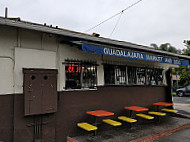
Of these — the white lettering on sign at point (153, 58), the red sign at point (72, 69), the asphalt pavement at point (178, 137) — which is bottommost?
the asphalt pavement at point (178, 137)

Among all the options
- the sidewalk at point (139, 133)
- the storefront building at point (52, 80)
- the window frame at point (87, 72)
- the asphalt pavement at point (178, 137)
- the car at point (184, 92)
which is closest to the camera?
the storefront building at point (52, 80)

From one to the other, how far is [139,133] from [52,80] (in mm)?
3843

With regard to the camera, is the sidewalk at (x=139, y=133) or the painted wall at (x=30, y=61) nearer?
the painted wall at (x=30, y=61)

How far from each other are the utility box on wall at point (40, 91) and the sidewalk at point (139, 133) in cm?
161

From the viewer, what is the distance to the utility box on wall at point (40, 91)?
4211 millimetres

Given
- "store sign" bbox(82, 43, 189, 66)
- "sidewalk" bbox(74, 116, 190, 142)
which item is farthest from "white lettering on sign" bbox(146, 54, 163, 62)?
"sidewalk" bbox(74, 116, 190, 142)

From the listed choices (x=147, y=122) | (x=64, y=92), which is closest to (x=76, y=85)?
(x=64, y=92)

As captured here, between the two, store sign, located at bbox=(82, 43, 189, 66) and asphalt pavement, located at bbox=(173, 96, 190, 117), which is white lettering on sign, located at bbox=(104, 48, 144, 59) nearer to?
store sign, located at bbox=(82, 43, 189, 66)

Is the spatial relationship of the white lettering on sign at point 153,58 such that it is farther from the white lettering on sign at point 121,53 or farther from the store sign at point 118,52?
the white lettering on sign at point 121,53

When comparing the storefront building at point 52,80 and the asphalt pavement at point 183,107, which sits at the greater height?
the storefront building at point 52,80

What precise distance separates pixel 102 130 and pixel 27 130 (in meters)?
2.83

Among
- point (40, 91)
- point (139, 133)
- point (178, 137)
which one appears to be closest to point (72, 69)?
point (40, 91)

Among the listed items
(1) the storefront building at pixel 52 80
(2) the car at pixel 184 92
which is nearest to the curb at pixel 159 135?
(1) the storefront building at pixel 52 80

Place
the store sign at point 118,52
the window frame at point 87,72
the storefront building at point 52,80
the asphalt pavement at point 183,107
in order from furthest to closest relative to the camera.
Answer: the asphalt pavement at point 183,107
the window frame at point 87,72
the store sign at point 118,52
the storefront building at point 52,80
